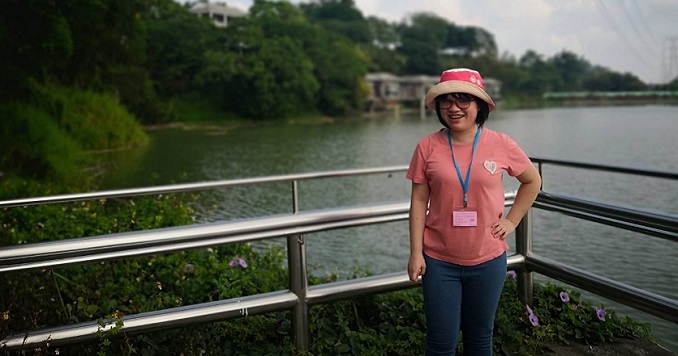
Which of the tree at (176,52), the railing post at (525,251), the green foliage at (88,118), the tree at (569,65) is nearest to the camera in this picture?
the railing post at (525,251)

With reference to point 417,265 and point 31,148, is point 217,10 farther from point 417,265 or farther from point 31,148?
point 417,265

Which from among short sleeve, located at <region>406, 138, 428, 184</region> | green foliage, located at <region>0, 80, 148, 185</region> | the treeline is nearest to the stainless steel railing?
short sleeve, located at <region>406, 138, 428, 184</region>

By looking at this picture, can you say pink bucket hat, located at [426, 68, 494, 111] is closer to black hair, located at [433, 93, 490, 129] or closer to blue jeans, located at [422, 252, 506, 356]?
black hair, located at [433, 93, 490, 129]

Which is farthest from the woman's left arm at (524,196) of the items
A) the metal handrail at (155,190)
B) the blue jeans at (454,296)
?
the metal handrail at (155,190)

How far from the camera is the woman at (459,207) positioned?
1.80 m

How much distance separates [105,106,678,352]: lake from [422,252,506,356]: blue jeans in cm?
98

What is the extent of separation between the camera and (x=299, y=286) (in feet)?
7.11

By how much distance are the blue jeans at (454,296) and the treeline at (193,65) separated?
388 inches

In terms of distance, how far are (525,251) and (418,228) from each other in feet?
3.10

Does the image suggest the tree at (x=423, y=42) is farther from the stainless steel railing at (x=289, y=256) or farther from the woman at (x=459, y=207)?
the woman at (x=459, y=207)

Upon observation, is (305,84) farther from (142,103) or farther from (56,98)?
(56,98)

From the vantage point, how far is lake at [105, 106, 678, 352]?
22.3 ft

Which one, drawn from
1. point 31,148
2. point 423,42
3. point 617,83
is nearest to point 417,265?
point 31,148

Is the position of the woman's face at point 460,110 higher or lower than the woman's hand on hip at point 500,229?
higher
